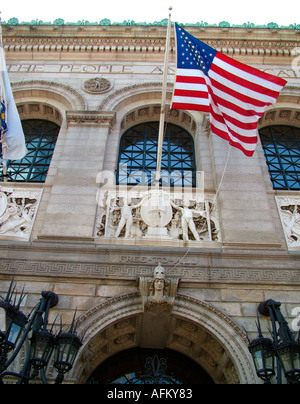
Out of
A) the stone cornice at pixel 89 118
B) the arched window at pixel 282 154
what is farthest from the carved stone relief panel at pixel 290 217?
the stone cornice at pixel 89 118

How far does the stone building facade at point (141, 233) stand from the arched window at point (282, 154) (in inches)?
14.0

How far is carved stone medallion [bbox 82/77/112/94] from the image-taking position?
15.7 metres

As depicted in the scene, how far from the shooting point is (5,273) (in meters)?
10.0

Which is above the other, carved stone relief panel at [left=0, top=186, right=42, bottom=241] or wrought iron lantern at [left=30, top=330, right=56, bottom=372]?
carved stone relief panel at [left=0, top=186, right=42, bottom=241]

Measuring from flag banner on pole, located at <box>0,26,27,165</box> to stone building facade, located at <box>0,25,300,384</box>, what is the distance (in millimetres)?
Result: 1262

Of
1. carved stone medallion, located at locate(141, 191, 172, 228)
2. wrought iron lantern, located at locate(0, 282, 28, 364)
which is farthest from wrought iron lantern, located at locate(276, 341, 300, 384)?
carved stone medallion, located at locate(141, 191, 172, 228)

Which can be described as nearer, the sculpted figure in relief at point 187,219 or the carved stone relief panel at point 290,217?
the sculpted figure in relief at point 187,219

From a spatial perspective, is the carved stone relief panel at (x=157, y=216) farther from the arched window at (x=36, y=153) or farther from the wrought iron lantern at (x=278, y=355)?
the wrought iron lantern at (x=278, y=355)

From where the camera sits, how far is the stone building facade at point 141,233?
9586 mm

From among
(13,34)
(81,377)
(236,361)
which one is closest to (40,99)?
(13,34)

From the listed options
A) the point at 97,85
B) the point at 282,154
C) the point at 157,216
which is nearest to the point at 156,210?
the point at 157,216

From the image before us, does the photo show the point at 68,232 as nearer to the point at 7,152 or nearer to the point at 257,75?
the point at 7,152

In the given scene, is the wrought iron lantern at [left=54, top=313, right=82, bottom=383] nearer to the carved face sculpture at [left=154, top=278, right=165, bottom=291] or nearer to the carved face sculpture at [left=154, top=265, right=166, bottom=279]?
the carved face sculpture at [left=154, top=278, right=165, bottom=291]

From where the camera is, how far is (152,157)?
1490 centimetres
